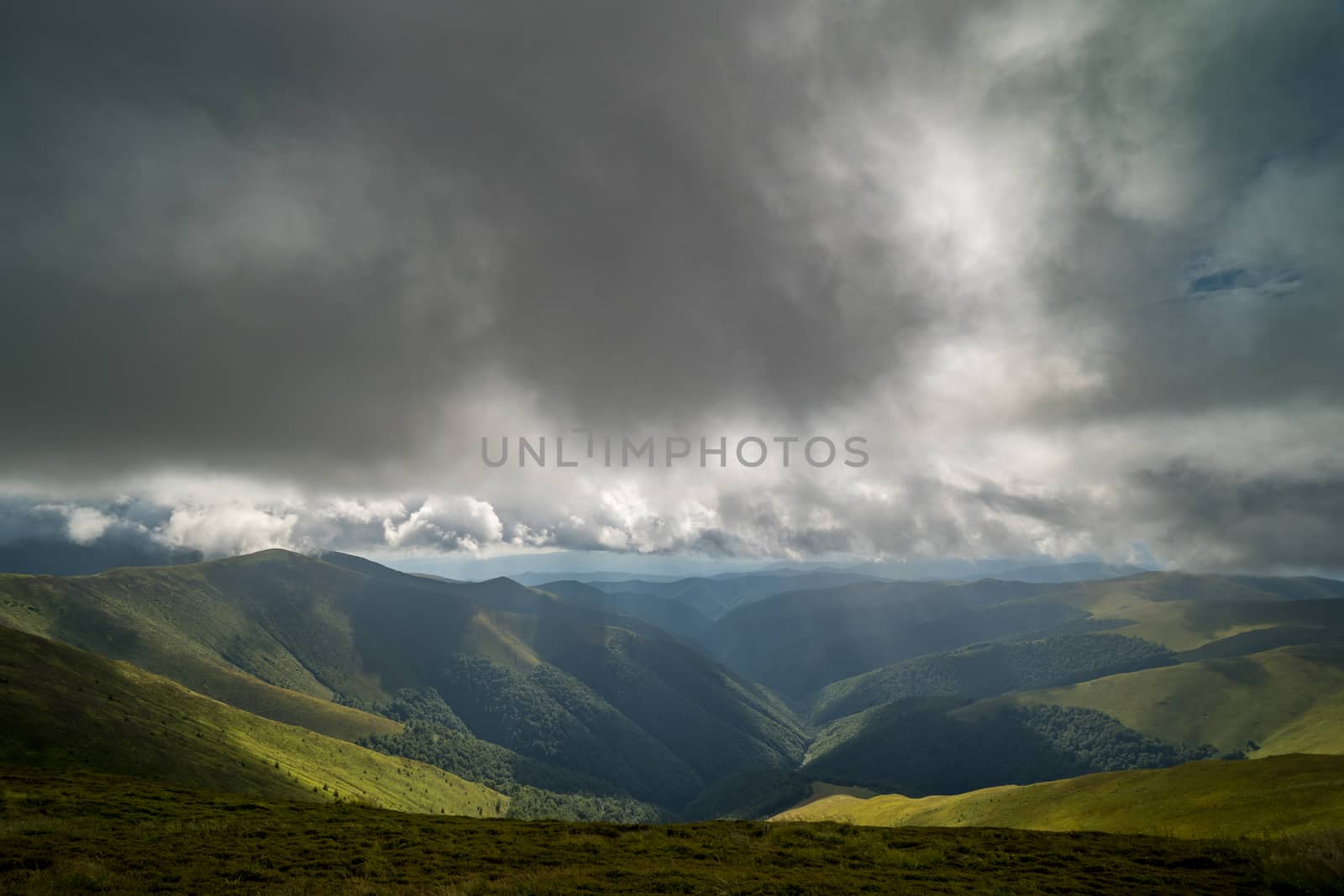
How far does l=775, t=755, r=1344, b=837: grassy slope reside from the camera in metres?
44.0

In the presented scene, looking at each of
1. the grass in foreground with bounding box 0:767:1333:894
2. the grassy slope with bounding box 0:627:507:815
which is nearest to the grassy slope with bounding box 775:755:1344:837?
the grass in foreground with bounding box 0:767:1333:894

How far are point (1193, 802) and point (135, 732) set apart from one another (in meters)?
153

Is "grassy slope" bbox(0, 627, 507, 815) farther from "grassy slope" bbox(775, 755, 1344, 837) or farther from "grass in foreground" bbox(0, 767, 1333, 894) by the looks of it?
"grassy slope" bbox(775, 755, 1344, 837)

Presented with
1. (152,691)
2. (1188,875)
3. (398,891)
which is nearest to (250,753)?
(152,691)

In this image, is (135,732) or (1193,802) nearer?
(1193,802)

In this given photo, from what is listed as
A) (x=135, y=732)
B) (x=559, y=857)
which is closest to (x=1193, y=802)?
(x=559, y=857)

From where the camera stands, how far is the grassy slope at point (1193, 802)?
4397 cm

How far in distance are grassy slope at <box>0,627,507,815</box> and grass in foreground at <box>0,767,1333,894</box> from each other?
5758 cm

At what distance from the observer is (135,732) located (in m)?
97.2

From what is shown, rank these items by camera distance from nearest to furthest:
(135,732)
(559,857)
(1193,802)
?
(559,857) → (1193,802) → (135,732)

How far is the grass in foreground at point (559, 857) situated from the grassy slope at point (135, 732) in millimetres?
57576

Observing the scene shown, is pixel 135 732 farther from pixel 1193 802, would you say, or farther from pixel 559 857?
pixel 1193 802

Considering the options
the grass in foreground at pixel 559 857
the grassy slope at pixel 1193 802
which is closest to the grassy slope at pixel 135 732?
the grass in foreground at pixel 559 857

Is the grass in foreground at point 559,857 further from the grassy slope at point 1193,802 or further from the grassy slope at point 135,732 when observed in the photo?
the grassy slope at point 135,732
